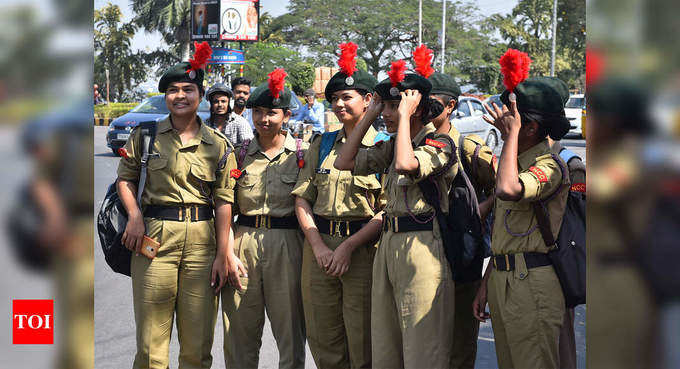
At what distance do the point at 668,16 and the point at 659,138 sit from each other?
0.15 m

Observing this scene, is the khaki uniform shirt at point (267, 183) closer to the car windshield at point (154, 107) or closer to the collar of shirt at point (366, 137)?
the collar of shirt at point (366, 137)

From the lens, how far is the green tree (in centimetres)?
4675

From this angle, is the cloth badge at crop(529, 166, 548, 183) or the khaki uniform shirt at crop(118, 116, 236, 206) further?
the khaki uniform shirt at crop(118, 116, 236, 206)

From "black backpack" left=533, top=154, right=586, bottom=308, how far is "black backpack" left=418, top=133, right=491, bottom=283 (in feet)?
1.19

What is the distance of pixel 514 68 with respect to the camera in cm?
276

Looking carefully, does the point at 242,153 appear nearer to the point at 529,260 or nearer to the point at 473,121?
the point at 529,260

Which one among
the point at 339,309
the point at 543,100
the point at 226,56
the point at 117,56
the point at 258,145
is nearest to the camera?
the point at 543,100

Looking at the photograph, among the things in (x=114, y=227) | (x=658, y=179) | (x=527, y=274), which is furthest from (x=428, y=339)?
(x=658, y=179)

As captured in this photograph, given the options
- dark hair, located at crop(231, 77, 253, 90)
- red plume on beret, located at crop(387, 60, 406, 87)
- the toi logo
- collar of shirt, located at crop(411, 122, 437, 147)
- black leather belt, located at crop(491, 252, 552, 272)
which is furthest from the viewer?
dark hair, located at crop(231, 77, 253, 90)

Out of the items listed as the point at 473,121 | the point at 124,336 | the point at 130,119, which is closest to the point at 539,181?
the point at 124,336

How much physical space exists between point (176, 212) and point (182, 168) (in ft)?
0.71

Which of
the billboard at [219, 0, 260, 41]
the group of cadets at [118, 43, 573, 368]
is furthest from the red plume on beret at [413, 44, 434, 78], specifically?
the billboard at [219, 0, 260, 41]

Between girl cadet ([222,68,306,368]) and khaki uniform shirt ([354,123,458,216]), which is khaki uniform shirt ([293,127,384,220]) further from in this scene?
khaki uniform shirt ([354,123,458,216])

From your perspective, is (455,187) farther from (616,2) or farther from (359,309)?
(616,2)
